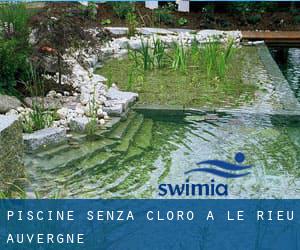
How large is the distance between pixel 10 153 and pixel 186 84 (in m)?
3.47

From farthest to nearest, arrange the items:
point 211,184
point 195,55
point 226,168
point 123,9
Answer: point 123,9
point 195,55
point 226,168
point 211,184

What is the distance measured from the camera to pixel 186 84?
24.2 feet

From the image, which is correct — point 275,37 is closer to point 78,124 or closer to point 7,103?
point 7,103

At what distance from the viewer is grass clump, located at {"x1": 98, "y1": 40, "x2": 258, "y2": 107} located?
6766 mm

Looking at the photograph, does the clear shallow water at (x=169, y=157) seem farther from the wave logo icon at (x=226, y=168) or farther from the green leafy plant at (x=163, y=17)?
the green leafy plant at (x=163, y=17)

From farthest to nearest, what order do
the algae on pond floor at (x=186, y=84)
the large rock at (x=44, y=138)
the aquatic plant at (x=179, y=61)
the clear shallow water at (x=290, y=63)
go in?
the clear shallow water at (x=290, y=63) < the aquatic plant at (x=179, y=61) < the algae on pond floor at (x=186, y=84) < the large rock at (x=44, y=138)

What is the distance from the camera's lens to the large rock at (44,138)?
4887mm

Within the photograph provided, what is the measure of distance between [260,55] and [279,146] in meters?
4.43

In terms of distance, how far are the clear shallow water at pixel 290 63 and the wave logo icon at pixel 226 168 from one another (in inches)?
99.3

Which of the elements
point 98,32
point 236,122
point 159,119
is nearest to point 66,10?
point 98,32

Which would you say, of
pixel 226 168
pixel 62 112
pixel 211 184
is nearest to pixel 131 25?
pixel 62 112

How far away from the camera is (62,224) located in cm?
340

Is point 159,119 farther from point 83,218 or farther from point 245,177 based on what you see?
point 83,218

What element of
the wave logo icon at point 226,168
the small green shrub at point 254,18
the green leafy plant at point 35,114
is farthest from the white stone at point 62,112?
the small green shrub at point 254,18
